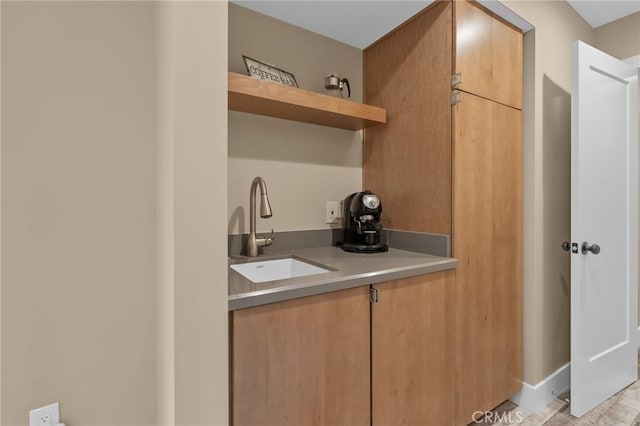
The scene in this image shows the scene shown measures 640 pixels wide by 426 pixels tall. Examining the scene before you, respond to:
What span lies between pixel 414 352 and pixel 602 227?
1.39 metres

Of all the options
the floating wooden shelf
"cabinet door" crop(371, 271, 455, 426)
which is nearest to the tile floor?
"cabinet door" crop(371, 271, 455, 426)

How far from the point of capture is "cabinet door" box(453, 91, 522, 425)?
143 cm

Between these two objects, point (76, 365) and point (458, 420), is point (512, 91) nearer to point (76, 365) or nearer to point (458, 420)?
point (458, 420)

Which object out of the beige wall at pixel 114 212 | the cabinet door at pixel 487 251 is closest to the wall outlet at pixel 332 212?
the cabinet door at pixel 487 251

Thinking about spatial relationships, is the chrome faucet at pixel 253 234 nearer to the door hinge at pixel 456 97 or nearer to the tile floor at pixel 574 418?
the door hinge at pixel 456 97

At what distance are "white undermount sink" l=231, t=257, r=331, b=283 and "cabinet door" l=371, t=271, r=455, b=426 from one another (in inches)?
14.3

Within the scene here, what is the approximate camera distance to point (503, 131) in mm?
1619

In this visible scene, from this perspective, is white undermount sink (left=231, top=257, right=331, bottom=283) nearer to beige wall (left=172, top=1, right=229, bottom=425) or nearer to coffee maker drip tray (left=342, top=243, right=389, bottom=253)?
coffee maker drip tray (left=342, top=243, right=389, bottom=253)

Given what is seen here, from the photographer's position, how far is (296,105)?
4.67 ft

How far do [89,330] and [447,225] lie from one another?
1462 mm

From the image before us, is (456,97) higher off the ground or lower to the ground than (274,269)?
higher

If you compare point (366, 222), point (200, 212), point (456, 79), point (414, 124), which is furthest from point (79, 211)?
point (456, 79)

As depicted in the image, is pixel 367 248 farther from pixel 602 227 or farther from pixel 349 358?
pixel 602 227

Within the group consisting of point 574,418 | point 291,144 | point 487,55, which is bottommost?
point 574,418
